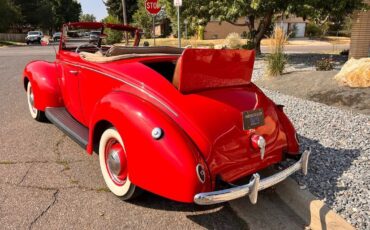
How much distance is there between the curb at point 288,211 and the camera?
9.18ft

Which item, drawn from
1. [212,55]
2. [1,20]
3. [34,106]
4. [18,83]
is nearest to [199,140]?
[212,55]

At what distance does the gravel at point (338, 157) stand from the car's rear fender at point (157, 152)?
1.26 meters

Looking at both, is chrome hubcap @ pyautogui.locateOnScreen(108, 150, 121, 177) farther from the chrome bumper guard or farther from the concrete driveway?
the chrome bumper guard

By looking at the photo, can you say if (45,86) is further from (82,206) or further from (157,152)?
(157,152)

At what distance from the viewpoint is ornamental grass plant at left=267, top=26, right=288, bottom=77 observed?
8.05m

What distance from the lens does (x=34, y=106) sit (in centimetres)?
536

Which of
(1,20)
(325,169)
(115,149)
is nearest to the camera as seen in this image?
(115,149)

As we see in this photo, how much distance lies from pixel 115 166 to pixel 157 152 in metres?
0.64

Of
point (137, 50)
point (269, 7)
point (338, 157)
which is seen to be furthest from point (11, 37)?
point (338, 157)

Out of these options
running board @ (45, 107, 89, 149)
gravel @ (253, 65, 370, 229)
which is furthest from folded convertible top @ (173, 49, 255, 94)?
running board @ (45, 107, 89, 149)

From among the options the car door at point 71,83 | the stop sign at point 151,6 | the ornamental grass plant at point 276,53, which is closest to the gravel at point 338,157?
the ornamental grass plant at point 276,53

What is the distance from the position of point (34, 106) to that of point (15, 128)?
43 cm

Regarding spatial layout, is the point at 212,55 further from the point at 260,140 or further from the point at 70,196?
the point at 70,196

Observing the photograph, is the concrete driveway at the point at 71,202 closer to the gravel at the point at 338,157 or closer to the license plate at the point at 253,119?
the license plate at the point at 253,119
